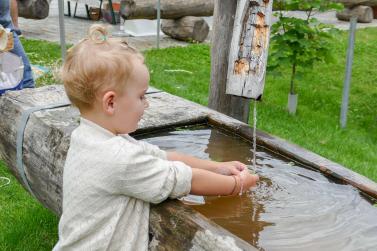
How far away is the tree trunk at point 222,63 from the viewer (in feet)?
13.8

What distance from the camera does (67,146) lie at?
8.77ft

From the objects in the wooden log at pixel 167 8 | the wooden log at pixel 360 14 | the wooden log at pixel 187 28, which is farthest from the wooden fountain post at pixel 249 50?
the wooden log at pixel 360 14

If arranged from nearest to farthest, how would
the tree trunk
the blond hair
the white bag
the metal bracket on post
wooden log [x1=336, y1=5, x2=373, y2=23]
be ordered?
1. the blond hair
2. the tree trunk
3. the white bag
4. the metal bracket on post
5. wooden log [x1=336, y1=5, x2=373, y2=23]

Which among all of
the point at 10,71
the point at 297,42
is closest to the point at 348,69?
the point at 297,42

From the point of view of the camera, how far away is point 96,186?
192 cm

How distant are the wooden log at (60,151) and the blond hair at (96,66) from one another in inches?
19.1

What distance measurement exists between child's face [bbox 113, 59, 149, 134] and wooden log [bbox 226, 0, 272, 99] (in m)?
0.82

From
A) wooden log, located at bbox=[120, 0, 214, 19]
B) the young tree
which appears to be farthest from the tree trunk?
wooden log, located at bbox=[120, 0, 214, 19]

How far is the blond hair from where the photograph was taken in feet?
6.10

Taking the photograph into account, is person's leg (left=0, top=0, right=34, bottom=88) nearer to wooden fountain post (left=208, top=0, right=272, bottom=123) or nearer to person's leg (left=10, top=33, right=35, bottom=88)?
person's leg (left=10, top=33, right=35, bottom=88)

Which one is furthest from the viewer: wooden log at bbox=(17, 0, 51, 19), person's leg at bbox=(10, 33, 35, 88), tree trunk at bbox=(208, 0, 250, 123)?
wooden log at bbox=(17, 0, 51, 19)

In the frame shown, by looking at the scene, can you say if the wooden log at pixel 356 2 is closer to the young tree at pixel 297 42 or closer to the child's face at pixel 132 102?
the young tree at pixel 297 42

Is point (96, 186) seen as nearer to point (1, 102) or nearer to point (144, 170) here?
point (144, 170)

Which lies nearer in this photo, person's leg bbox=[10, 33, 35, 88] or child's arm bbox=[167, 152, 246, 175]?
child's arm bbox=[167, 152, 246, 175]
